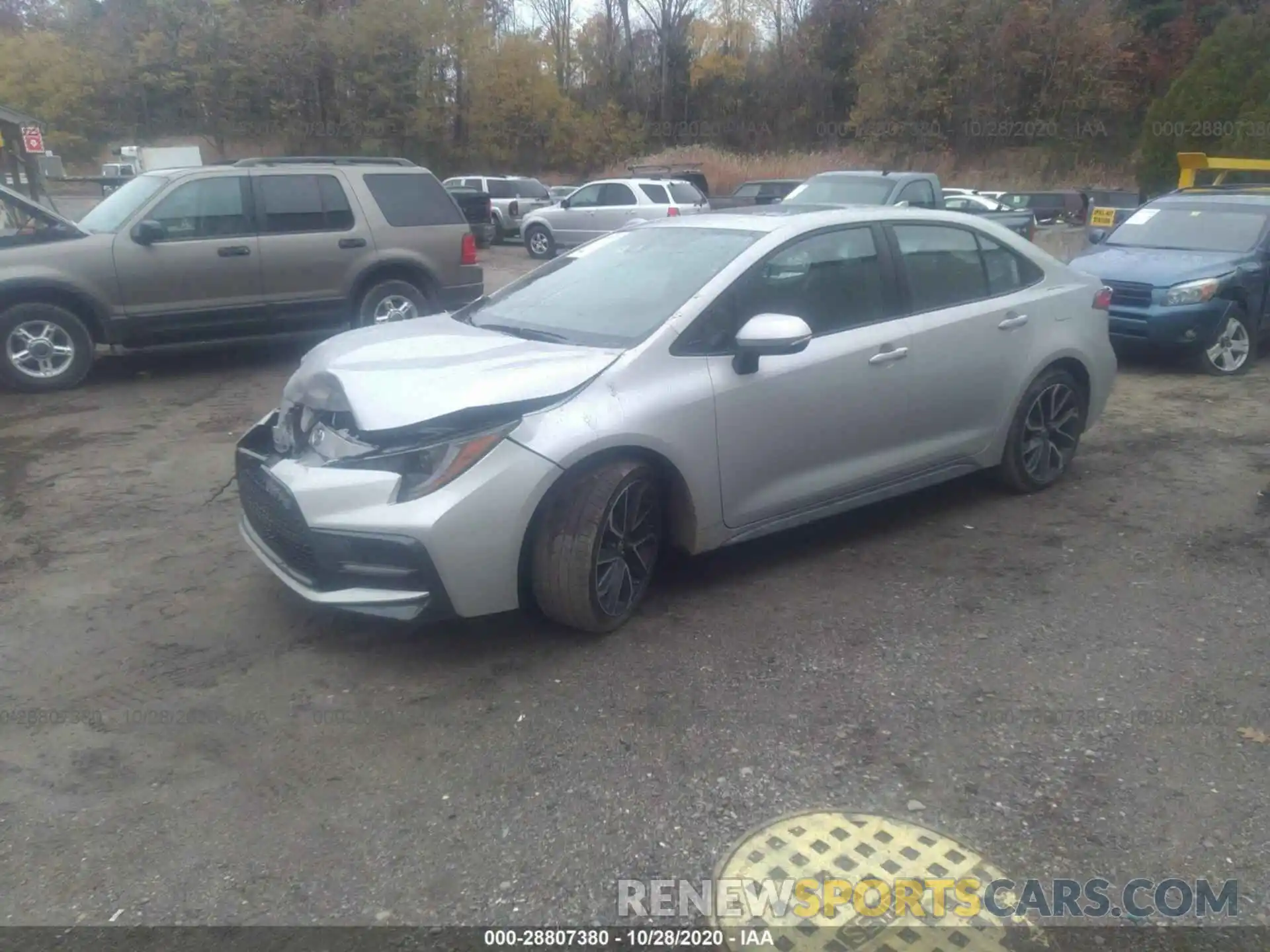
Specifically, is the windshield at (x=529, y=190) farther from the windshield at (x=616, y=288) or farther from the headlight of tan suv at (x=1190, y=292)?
the windshield at (x=616, y=288)

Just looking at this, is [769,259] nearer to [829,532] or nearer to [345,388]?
[829,532]

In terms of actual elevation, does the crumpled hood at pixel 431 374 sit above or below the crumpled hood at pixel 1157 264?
above

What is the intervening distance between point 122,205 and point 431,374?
6498 mm

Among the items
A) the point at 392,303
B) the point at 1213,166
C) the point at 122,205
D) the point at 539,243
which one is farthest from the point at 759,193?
the point at 122,205

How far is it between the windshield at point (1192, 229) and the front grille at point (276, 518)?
919 centimetres

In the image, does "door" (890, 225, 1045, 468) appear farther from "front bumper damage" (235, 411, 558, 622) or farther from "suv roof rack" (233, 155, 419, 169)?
"suv roof rack" (233, 155, 419, 169)

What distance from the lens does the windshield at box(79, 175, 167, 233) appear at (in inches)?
361

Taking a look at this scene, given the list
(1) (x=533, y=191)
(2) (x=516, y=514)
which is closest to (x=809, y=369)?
(2) (x=516, y=514)

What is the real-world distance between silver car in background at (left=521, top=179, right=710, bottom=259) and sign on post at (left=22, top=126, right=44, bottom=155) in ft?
28.4

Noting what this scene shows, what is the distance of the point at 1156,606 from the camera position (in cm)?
477

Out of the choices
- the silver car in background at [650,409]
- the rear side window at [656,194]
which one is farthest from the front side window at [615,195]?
the silver car in background at [650,409]

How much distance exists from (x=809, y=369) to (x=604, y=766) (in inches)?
84.4

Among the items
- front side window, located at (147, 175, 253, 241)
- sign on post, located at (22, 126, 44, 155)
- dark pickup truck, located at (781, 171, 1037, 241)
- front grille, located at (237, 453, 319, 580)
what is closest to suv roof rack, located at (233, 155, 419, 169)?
front side window, located at (147, 175, 253, 241)

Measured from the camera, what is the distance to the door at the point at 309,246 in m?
9.69
